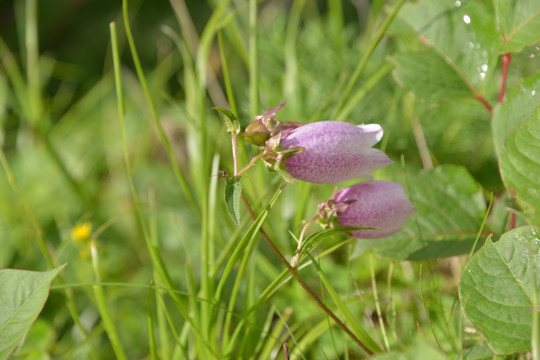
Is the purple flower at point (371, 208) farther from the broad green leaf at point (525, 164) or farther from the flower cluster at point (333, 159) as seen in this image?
A: the broad green leaf at point (525, 164)

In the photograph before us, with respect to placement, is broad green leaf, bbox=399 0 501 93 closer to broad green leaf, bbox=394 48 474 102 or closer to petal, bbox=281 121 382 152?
broad green leaf, bbox=394 48 474 102

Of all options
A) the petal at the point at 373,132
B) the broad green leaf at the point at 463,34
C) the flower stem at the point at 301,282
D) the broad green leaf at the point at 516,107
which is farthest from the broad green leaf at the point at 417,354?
the broad green leaf at the point at 463,34

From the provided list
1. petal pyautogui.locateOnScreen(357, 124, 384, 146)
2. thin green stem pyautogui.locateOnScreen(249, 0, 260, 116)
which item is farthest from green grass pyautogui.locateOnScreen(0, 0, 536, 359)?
petal pyautogui.locateOnScreen(357, 124, 384, 146)

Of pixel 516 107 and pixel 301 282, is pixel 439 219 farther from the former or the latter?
pixel 301 282

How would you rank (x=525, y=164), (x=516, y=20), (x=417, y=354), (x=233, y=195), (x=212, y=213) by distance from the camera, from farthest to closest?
1. (x=212, y=213)
2. (x=516, y=20)
3. (x=525, y=164)
4. (x=233, y=195)
5. (x=417, y=354)

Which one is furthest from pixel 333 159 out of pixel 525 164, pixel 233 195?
pixel 525 164
